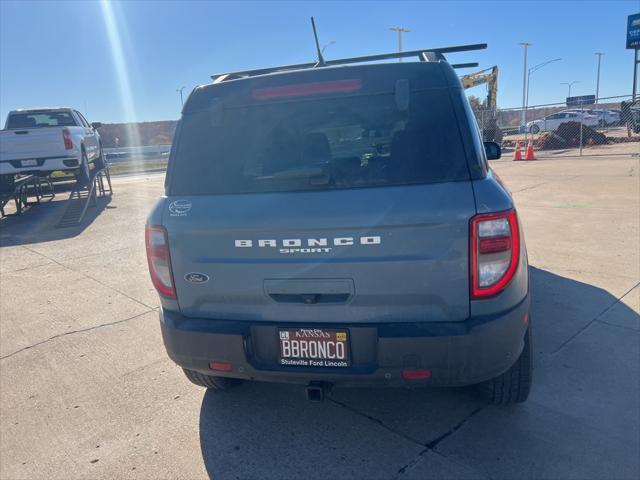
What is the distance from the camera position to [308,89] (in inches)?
102

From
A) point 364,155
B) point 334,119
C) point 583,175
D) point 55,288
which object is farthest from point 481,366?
point 583,175

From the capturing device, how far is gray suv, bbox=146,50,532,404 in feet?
7.49

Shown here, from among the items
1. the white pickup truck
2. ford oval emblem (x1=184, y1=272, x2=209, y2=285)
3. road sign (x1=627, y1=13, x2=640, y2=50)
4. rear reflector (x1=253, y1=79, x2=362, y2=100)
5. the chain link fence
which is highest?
road sign (x1=627, y1=13, x2=640, y2=50)

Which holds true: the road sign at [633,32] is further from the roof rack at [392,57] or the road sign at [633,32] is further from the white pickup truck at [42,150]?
the roof rack at [392,57]

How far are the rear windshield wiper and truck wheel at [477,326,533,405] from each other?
1532mm

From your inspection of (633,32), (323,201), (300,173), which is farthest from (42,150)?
(633,32)

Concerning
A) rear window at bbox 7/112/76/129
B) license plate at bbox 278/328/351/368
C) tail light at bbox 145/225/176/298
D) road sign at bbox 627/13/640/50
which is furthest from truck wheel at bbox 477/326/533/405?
road sign at bbox 627/13/640/50

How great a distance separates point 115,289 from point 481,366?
15.9 feet

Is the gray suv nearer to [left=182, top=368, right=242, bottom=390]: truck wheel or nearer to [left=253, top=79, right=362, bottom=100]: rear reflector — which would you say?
[left=253, top=79, right=362, bottom=100]: rear reflector

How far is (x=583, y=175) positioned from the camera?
13.5 metres

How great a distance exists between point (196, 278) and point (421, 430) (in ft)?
5.20

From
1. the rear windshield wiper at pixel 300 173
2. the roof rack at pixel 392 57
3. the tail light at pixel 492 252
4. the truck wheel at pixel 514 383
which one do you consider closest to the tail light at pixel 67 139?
the roof rack at pixel 392 57

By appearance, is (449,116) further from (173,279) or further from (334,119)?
(173,279)

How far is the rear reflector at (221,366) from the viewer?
2598mm
